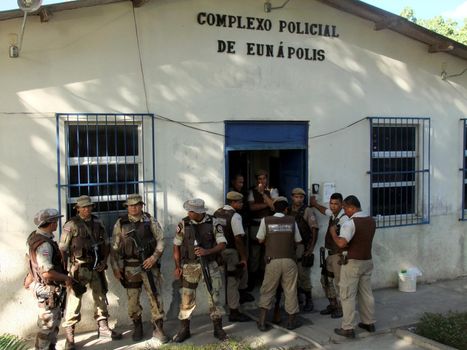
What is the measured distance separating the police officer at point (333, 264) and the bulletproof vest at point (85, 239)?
2.85 metres

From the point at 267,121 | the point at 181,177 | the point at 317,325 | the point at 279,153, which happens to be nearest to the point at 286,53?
the point at 267,121

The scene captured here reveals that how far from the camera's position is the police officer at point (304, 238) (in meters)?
7.02

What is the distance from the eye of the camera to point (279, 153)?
324 inches

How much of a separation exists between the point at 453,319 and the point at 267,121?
11.4 ft

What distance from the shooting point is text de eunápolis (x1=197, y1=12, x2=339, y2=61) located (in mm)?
7008

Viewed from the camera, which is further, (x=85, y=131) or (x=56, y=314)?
(x=85, y=131)

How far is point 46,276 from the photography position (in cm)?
529

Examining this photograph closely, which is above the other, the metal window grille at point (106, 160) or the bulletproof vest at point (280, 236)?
the metal window grille at point (106, 160)

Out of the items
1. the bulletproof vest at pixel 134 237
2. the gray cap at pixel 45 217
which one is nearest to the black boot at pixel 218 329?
the bulletproof vest at pixel 134 237

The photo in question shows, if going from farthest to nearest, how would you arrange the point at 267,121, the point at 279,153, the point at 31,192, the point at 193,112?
the point at 279,153, the point at 267,121, the point at 193,112, the point at 31,192

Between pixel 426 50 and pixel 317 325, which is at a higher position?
pixel 426 50

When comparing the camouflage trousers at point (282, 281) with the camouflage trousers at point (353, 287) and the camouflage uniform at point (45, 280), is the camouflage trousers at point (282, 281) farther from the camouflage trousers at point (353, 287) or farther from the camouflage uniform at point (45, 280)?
the camouflage uniform at point (45, 280)

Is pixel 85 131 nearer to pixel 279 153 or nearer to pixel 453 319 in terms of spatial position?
pixel 279 153

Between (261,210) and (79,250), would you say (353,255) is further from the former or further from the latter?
(79,250)
